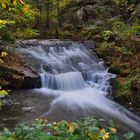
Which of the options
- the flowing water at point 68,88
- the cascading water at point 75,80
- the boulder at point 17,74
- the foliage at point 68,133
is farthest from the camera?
the boulder at point 17,74

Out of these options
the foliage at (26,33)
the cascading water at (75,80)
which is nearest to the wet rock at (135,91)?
the cascading water at (75,80)

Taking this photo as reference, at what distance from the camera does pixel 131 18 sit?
1831 cm

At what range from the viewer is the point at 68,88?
12.3 meters

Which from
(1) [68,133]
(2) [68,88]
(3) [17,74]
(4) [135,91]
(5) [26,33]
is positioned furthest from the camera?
(5) [26,33]

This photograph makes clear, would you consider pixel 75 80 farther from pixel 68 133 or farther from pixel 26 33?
pixel 68 133

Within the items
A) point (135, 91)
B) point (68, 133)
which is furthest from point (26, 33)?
point (68, 133)

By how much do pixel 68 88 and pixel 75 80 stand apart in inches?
21.6

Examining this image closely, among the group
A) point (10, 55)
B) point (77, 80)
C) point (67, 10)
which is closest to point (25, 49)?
point (10, 55)

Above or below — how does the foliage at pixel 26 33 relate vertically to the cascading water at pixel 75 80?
above

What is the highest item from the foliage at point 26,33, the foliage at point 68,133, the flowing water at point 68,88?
the foliage at point 26,33

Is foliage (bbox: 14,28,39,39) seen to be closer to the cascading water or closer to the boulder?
the cascading water

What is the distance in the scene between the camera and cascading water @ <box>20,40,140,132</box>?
1012 centimetres

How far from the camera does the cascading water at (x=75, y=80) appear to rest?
10125mm

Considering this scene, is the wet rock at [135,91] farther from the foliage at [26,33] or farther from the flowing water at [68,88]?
the foliage at [26,33]
